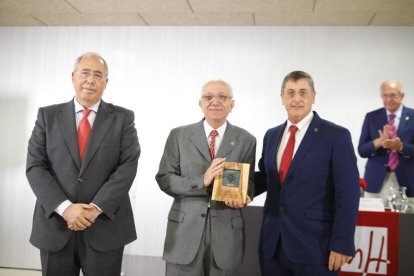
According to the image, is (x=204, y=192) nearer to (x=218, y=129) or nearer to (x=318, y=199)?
(x=218, y=129)

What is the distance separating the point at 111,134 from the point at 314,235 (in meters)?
1.25

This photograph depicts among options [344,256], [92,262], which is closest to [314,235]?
[344,256]

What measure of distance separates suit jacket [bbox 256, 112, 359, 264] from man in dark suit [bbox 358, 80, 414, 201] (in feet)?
5.94

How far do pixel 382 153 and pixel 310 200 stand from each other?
6.95ft

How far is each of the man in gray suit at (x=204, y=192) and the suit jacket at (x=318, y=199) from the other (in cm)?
25

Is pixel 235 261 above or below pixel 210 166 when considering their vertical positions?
below

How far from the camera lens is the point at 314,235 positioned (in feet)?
6.95

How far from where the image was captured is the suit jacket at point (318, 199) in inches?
81.0

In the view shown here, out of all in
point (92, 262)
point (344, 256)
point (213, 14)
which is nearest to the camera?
point (344, 256)

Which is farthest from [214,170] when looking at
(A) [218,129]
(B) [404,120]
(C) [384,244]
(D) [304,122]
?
(B) [404,120]

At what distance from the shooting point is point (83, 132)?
228 cm

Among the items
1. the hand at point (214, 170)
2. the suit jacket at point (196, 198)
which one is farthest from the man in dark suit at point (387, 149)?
the hand at point (214, 170)

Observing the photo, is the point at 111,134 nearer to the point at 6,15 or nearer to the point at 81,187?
the point at 81,187

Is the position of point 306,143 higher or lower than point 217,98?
lower
